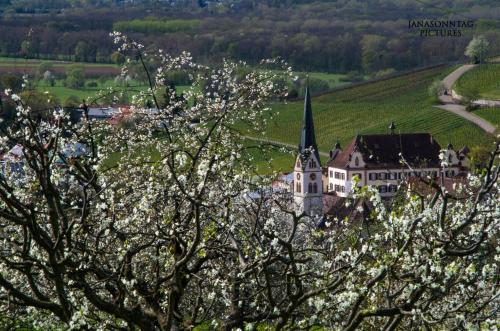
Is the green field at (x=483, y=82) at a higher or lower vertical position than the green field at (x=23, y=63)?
higher

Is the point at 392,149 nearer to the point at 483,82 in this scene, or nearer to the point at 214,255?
the point at 483,82

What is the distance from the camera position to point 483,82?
349 ft

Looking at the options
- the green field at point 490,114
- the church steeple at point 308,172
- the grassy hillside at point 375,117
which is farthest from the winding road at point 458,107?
the church steeple at point 308,172

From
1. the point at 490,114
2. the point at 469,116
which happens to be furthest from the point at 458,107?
the point at 490,114

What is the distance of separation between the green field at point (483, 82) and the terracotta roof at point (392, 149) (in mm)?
18579

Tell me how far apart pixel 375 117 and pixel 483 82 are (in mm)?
13292

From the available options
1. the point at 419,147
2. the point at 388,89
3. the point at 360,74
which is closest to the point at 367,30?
the point at 360,74

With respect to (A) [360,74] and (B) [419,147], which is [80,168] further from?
(A) [360,74]

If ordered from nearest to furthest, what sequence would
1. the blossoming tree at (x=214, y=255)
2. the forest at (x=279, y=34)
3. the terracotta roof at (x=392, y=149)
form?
the blossoming tree at (x=214, y=255), the terracotta roof at (x=392, y=149), the forest at (x=279, y=34)

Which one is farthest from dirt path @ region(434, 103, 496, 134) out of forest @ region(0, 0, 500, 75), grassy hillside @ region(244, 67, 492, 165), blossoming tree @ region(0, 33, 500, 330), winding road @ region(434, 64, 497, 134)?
blossoming tree @ region(0, 33, 500, 330)

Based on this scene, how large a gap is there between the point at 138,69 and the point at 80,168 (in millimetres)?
11362

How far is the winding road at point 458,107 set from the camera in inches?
3583

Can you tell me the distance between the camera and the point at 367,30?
178875mm

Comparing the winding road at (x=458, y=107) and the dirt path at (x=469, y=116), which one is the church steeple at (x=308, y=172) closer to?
the winding road at (x=458, y=107)
